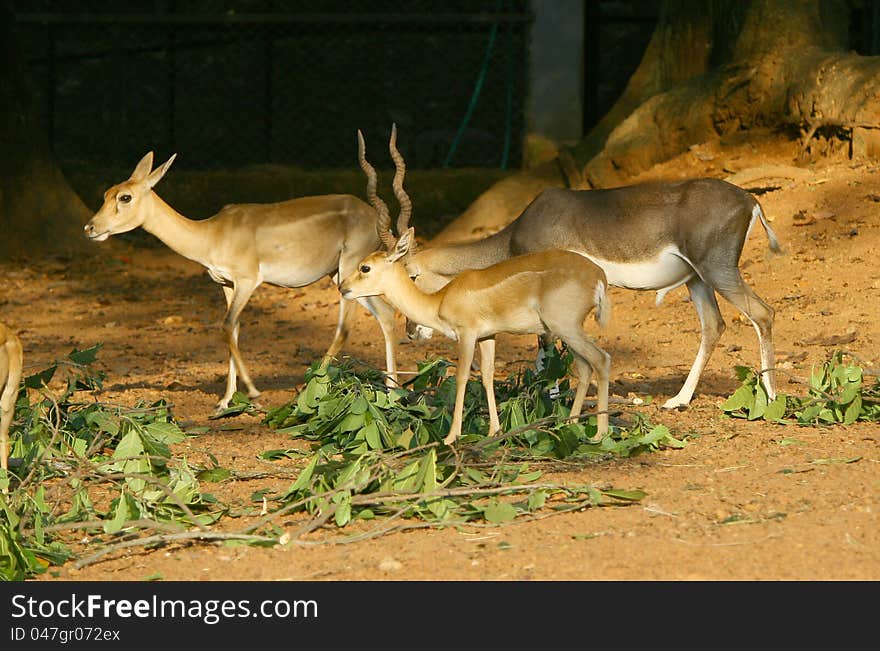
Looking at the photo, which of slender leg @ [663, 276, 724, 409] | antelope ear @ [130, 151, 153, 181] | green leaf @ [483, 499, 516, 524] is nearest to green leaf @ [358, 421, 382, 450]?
green leaf @ [483, 499, 516, 524]

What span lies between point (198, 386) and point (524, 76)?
701 centimetres

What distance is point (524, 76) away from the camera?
48.0 feet

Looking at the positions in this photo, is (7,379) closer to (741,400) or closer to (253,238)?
(253,238)

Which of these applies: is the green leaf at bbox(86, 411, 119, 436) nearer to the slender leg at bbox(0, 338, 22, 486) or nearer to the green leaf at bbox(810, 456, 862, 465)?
the slender leg at bbox(0, 338, 22, 486)

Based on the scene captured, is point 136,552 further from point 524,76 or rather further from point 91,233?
point 524,76

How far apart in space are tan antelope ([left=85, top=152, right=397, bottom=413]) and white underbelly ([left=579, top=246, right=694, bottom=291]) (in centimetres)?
158

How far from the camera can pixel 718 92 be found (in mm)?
12016

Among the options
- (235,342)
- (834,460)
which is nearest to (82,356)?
(235,342)

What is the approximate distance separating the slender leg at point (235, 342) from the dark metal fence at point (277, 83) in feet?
21.1

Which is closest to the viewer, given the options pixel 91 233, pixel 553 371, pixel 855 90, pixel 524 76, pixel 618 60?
pixel 553 371

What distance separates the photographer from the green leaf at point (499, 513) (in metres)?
5.23

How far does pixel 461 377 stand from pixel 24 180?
8166 millimetres

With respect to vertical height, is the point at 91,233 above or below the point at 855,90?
below

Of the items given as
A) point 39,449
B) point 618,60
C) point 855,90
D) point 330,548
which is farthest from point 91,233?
point 618,60
